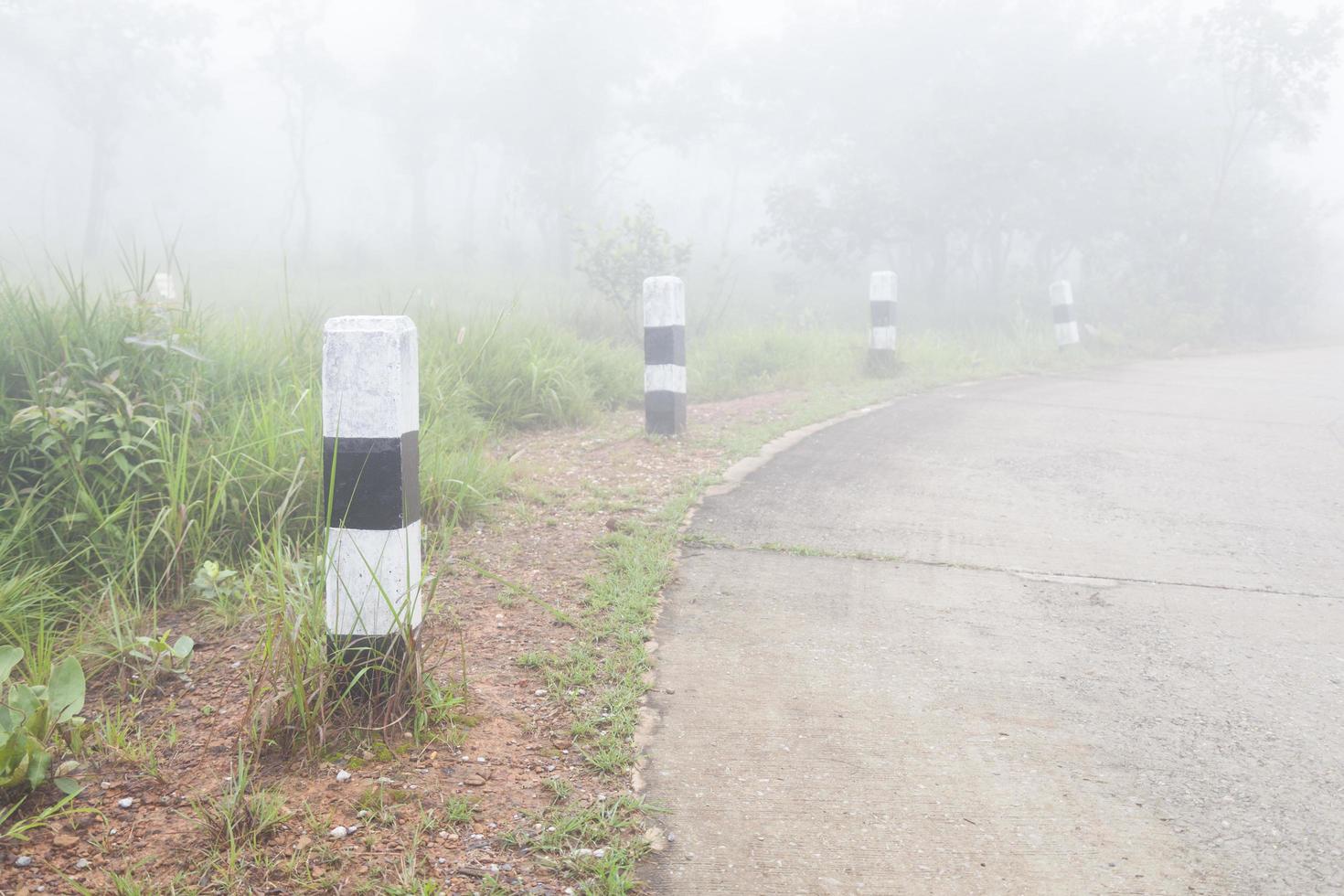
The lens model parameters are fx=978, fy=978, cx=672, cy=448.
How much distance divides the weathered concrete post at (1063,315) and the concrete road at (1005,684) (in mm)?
6319

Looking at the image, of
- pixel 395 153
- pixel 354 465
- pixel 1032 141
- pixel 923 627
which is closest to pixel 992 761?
pixel 923 627

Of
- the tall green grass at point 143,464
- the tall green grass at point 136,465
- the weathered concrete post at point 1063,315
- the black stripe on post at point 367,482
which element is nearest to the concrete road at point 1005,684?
the black stripe on post at point 367,482

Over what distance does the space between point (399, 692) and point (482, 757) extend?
247 millimetres

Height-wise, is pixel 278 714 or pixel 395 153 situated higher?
pixel 395 153

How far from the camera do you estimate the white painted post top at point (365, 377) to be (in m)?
2.15

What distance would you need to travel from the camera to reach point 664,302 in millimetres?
5594

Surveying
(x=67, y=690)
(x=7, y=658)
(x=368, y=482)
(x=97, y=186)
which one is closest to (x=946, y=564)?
(x=368, y=482)

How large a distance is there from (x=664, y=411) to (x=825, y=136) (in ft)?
64.3

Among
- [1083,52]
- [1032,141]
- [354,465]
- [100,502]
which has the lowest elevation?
[100,502]

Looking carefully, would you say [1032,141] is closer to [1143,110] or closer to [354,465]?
[1143,110]

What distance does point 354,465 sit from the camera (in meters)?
2.18

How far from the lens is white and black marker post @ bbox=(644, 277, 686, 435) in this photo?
18.4ft

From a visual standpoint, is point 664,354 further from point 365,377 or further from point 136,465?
point 365,377

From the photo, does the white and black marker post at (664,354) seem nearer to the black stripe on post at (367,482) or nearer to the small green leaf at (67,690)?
the black stripe on post at (367,482)
